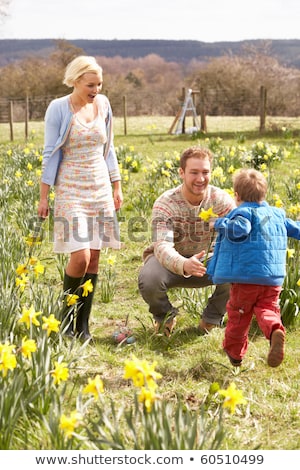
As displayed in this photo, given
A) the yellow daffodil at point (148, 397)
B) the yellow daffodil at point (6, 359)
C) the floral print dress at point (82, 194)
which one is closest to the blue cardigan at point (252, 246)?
the floral print dress at point (82, 194)

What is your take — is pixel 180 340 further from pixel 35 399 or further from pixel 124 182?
pixel 124 182

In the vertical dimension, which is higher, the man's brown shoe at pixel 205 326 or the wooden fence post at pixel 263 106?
the wooden fence post at pixel 263 106

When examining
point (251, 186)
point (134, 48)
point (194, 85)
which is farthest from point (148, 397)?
point (134, 48)

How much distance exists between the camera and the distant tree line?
2962cm

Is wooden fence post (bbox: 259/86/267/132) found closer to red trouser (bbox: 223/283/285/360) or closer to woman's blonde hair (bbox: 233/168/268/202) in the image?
woman's blonde hair (bbox: 233/168/268/202)

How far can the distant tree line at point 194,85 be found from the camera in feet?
97.2

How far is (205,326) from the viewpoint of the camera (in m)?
3.42

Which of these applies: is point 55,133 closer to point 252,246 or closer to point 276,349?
point 252,246

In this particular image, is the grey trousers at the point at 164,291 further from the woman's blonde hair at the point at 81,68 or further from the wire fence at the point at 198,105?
the wire fence at the point at 198,105

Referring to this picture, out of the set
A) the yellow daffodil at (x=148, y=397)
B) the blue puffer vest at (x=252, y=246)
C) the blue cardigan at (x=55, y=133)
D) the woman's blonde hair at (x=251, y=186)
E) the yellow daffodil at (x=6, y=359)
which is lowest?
the yellow daffodil at (x=148, y=397)

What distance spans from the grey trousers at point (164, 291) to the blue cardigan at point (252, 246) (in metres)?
0.58

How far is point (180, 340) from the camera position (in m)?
3.39

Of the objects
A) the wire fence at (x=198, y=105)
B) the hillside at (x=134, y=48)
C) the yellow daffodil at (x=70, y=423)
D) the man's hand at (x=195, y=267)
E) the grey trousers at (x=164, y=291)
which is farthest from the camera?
the hillside at (x=134, y=48)

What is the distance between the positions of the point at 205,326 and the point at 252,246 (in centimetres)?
88
